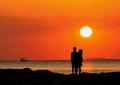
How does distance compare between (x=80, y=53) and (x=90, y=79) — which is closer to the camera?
(x=90, y=79)

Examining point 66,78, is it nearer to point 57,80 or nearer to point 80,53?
point 57,80

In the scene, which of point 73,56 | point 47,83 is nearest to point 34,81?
point 47,83

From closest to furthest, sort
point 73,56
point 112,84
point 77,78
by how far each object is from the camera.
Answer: point 112,84 < point 77,78 < point 73,56

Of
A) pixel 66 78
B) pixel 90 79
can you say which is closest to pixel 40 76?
pixel 66 78

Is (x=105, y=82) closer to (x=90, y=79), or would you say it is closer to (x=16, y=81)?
(x=90, y=79)

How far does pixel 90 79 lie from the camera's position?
28.7m

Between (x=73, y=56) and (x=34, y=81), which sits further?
(x=73, y=56)

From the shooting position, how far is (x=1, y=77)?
30.7 m

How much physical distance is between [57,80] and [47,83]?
85cm

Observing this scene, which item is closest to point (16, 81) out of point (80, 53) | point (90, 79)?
point (90, 79)

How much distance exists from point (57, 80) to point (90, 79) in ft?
6.13

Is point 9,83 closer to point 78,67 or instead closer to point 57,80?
point 57,80

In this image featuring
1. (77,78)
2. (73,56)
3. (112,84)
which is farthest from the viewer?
(73,56)

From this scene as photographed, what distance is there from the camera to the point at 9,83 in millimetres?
28594
